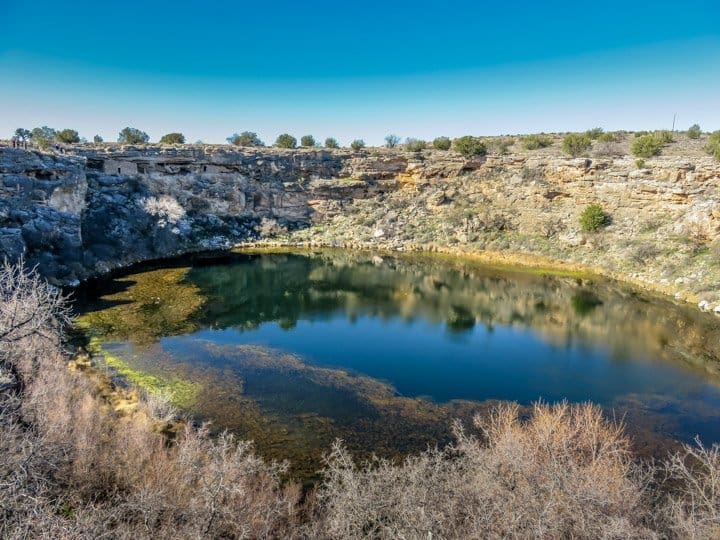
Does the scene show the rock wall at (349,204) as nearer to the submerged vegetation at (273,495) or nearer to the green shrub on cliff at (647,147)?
the green shrub on cliff at (647,147)

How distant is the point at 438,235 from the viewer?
146 ft

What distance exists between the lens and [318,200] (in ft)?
166

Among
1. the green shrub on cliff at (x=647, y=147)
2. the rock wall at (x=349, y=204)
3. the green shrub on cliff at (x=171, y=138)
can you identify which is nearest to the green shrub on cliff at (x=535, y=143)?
the rock wall at (x=349, y=204)

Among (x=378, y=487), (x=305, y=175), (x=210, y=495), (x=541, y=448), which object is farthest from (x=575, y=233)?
(x=210, y=495)

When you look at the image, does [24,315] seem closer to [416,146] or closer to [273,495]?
[273,495]

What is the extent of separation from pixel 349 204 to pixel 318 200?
3.51 m

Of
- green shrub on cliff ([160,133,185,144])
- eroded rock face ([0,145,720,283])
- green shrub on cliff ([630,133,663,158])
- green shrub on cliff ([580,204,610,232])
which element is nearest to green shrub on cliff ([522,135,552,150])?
eroded rock face ([0,145,720,283])

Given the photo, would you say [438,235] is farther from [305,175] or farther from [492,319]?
[492,319]

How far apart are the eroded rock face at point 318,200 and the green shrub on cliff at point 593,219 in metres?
1.00

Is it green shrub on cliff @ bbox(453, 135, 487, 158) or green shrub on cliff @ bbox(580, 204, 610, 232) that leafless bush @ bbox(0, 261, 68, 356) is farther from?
green shrub on cliff @ bbox(453, 135, 487, 158)

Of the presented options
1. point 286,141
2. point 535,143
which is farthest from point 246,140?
point 535,143

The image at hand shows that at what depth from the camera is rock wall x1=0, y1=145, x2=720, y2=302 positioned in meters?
29.3

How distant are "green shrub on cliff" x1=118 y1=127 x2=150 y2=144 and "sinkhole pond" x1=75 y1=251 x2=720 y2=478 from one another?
30646 mm

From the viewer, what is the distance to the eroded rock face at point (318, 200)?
1164 inches
